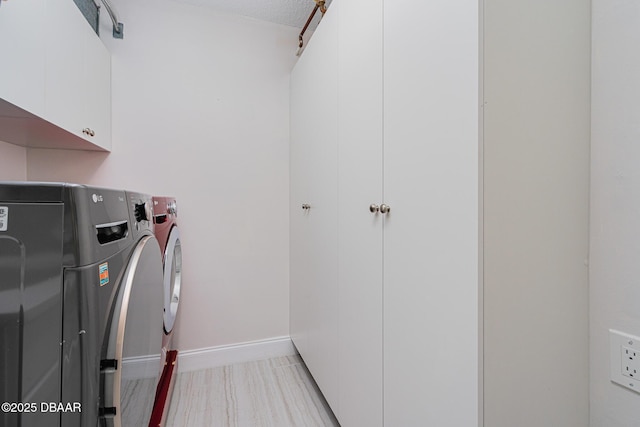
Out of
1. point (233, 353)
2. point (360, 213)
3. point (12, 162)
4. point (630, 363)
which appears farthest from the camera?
point (233, 353)

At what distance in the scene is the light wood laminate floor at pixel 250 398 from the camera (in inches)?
58.0

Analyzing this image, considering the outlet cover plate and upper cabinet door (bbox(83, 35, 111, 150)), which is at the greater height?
upper cabinet door (bbox(83, 35, 111, 150))

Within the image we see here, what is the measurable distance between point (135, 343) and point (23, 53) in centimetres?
113

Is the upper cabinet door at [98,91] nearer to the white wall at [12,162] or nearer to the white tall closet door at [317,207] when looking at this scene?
the white wall at [12,162]

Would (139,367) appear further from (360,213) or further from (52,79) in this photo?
(52,79)

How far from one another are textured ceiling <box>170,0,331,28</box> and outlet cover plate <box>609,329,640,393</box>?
2162 millimetres

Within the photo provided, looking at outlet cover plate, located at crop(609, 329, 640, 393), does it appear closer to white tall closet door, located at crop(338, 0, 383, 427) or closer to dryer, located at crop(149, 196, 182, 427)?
white tall closet door, located at crop(338, 0, 383, 427)

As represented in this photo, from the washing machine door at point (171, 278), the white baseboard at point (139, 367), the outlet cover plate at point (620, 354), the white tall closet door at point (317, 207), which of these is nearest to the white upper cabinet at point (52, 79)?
the washing machine door at point (171, 278)

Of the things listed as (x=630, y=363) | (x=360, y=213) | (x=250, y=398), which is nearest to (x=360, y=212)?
(x=360, y=213)

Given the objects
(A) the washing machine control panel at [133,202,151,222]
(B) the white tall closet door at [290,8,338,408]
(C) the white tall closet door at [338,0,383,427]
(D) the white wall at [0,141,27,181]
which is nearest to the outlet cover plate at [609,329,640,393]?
(C) the white tall closet door at [338,0,383,427]

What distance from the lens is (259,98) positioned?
6.84ft

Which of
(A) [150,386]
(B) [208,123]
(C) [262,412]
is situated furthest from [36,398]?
(B) [208,123]

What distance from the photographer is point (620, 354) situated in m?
0.73

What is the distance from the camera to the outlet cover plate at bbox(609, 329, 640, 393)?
0.71m
